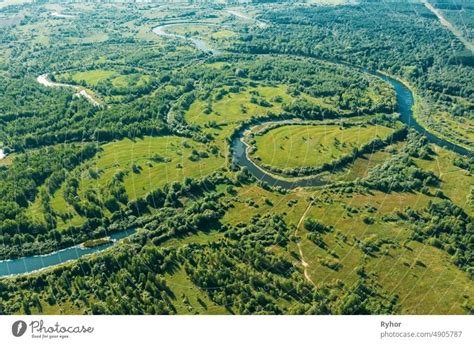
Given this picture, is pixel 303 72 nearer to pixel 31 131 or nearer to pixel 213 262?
pixel 31 131

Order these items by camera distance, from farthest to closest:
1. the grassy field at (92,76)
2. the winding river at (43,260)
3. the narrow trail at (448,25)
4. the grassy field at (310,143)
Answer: the narrow trail at (448,25) → the grassy field at (92,76) → the grassy field at (310,143) → the winding river at (43,260)

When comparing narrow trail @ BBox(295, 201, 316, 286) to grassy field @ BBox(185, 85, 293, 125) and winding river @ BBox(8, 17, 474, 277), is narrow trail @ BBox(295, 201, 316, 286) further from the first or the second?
grassy field @ BBox(185, 85, 293, 125)

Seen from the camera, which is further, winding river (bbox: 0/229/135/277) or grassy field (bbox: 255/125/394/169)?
grassy field (bbox: 255/125/394/169)

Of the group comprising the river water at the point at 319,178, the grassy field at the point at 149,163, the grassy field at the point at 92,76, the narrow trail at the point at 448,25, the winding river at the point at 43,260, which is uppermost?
the narrow trail at the point at 448,25

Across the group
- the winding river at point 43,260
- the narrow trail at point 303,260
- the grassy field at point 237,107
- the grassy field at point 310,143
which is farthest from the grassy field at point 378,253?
the grassy field at point 237,107

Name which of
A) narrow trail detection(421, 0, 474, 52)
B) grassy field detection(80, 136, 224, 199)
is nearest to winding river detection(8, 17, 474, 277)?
grassy field detection(80, 136, 224, 199)

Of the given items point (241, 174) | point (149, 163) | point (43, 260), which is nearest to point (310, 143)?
point (241, 174)

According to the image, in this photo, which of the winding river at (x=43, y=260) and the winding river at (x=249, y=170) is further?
the winding river at (x=249, y=170)

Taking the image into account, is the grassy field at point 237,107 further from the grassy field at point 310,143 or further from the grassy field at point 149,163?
the grassy field at point 149,163
